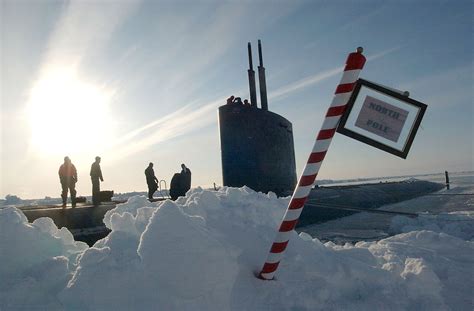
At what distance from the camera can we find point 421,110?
2850 millimetres

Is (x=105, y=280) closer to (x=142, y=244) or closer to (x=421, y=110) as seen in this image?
(x=142, y=244)

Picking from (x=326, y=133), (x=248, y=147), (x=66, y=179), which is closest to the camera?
(x=326, y=133)

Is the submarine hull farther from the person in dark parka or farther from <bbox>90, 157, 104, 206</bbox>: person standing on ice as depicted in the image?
<bbox>90, 157, 104, 206</bbox>: person standing on ice

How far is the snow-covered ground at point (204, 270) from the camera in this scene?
277cm

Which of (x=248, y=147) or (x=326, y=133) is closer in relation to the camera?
(x=326, y=133)

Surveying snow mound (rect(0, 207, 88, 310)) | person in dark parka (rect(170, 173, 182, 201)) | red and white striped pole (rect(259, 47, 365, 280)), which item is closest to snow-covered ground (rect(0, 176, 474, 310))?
snow mound (rect(0, 207, 88, 310))

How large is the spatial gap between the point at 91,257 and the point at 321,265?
2.05m

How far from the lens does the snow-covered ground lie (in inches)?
109

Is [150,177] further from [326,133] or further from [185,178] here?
[326,133]

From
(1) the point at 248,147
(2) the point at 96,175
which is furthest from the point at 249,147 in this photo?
(2) the point at 96,175

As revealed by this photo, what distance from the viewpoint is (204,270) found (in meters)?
2.88

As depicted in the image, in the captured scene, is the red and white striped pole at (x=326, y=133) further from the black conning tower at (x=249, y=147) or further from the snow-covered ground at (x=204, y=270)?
the black conning tower at (x=249, y=147)

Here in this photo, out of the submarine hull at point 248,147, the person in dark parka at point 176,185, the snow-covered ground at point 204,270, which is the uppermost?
the submarine hull at point 248,147

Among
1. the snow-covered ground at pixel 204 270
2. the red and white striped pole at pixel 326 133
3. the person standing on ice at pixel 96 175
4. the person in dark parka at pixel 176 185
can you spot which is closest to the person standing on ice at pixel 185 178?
the person in dark parka at pixel 176 185
